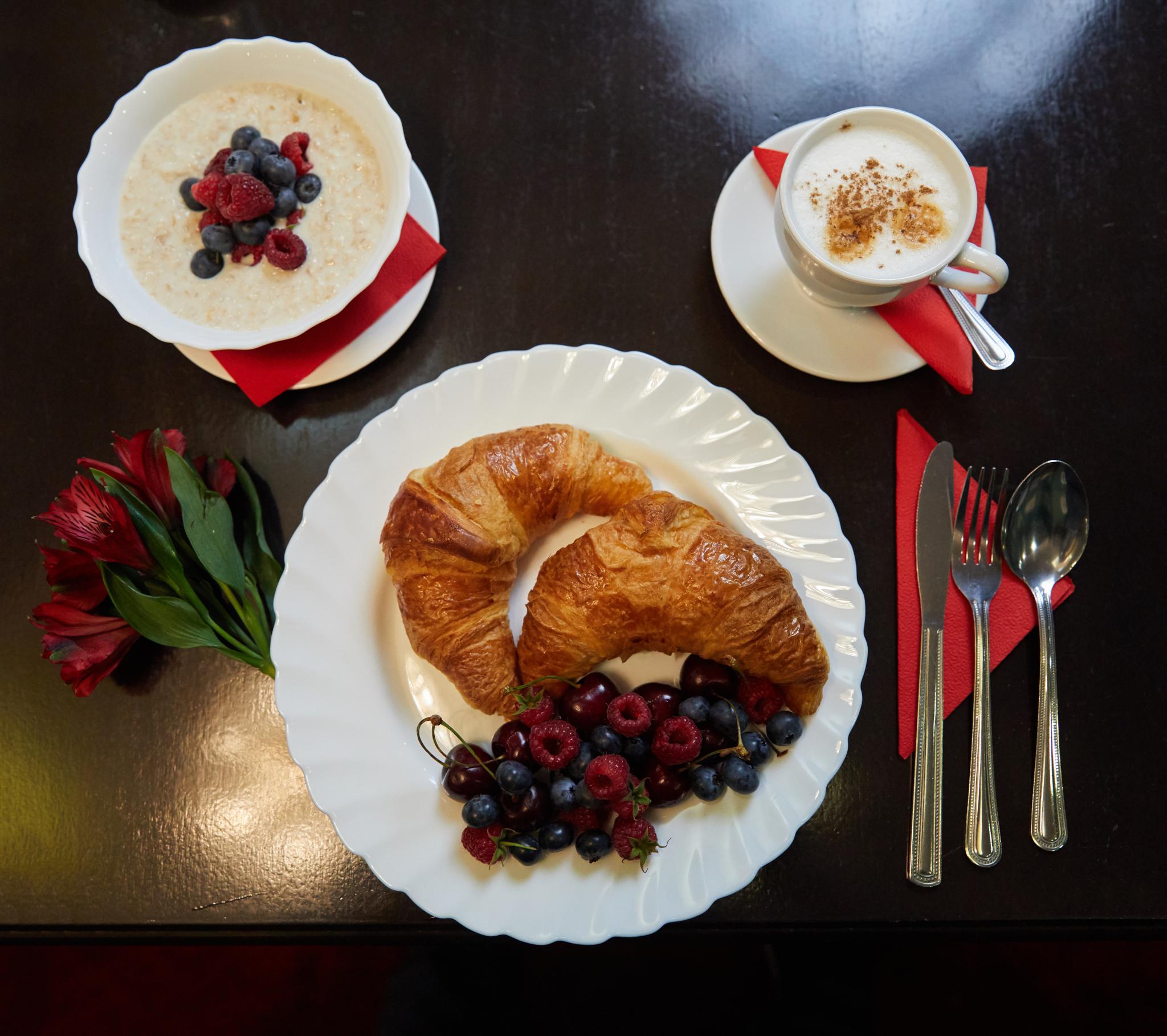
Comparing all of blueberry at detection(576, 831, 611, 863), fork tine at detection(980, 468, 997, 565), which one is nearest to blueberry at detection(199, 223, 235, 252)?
blueberry at detection(576, 831, 611, 863)

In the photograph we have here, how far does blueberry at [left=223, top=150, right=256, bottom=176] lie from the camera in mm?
1268

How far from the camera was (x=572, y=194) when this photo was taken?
141 cm

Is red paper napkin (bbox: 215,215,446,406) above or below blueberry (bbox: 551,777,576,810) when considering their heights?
above

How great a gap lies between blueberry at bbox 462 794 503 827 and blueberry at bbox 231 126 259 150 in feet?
3.65

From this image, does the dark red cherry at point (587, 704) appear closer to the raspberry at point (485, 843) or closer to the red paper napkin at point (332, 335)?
the raspberry at point (485, 843)

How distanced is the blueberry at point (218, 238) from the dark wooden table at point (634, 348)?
0.23m

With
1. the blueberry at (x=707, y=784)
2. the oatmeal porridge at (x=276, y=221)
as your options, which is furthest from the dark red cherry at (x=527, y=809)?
the oatmeal porridge at (x=276, y=221)

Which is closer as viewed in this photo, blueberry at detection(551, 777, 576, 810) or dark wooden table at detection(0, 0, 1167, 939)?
blueberry at detection(551, 777, 576, 810)

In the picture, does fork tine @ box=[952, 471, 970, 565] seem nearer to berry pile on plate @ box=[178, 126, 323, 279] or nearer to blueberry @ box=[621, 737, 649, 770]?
blueberry @ box=[621, 737, 649, 770]

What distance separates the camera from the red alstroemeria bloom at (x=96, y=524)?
3.75ft

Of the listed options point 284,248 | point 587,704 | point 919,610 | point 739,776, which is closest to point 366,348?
point 284,248

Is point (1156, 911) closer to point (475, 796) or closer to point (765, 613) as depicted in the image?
point (765, 613)

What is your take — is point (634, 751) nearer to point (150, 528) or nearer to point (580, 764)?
point (580, 764)

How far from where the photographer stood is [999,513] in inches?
51.4
